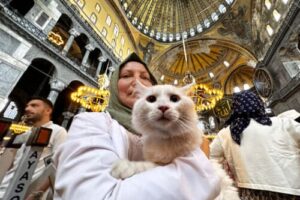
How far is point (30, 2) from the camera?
9.27m

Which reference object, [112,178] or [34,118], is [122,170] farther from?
[34,118]

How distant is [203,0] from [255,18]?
7.29 meters

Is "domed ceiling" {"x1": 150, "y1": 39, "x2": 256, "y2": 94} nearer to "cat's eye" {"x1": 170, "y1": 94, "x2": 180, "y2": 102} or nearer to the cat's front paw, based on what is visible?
"cat's eye" {"x1": 170, "y1": 94, "x2": 180, "y2": 102}

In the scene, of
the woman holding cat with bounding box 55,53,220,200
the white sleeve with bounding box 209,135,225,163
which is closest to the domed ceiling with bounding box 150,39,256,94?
the white sleeve with bounding box 209,135,225,163

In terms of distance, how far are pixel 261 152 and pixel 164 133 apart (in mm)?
1625

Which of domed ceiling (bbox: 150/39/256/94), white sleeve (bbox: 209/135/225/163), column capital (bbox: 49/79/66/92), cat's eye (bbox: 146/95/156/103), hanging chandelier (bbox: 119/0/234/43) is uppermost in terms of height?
hanging chandelier (bbox: 119/0/234/43)

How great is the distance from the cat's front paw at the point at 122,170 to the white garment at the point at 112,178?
3cm

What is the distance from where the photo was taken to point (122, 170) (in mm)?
693

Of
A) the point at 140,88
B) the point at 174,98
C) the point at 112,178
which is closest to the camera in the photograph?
the point at 112,178

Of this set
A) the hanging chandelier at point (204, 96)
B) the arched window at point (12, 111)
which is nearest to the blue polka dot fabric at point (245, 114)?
the hanging chandelier at point (204, 96)

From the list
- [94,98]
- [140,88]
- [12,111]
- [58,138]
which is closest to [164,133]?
[140,88]

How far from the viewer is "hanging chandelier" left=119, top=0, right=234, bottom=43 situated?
56.5 ft

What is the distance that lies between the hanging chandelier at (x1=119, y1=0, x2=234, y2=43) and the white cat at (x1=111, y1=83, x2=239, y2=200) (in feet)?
58.1

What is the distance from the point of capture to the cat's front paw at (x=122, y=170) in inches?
27.1
